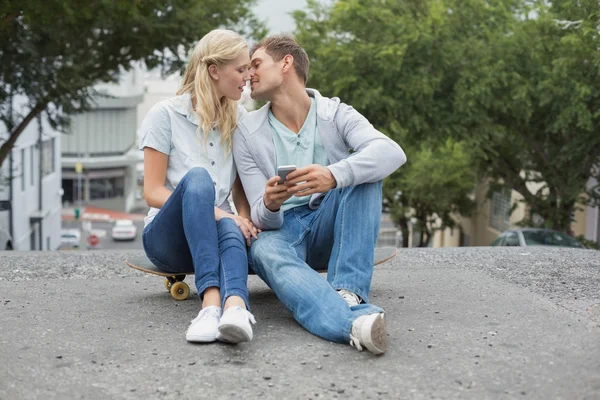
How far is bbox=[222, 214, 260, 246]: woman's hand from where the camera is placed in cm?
459

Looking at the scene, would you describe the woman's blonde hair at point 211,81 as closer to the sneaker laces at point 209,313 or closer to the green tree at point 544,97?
the sneaker laces at point 209,313

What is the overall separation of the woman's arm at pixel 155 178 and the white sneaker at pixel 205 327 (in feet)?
2.46

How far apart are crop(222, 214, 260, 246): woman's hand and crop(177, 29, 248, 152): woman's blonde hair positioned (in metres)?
0.40

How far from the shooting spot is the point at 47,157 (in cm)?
3859

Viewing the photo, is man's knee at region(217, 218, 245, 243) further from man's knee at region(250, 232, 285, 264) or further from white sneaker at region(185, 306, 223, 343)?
white sneaker at region(185, 306, 223, 343)

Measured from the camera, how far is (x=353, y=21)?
65.5 ft

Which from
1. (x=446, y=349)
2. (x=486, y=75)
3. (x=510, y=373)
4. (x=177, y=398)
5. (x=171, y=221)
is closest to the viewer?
(x=177, y=398)

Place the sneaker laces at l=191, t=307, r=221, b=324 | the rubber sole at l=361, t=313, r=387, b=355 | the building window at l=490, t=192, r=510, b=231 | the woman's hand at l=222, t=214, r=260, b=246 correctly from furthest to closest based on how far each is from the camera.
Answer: the building window at l=490, t=192, r=510, b=231, the woman's hand at l=222, t=214, r=260, b=246, the sneaker laces at l=191, t=307, r=221, b=324, the rubber sole at l=361, t=313, r=387, b=355

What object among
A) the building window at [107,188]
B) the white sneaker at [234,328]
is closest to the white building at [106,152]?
the building window at [107,188]

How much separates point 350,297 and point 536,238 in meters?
15.8

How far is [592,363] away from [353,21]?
55.4 ft

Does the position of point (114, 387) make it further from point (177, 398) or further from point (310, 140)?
point (310, 140)

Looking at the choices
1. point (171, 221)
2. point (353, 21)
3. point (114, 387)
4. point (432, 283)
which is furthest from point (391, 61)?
point (114, 387)

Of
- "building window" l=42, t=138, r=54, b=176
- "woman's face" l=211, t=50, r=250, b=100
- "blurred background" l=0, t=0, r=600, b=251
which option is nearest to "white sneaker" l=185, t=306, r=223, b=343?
"woman's face" l=211, t=50, r=250, b=100
